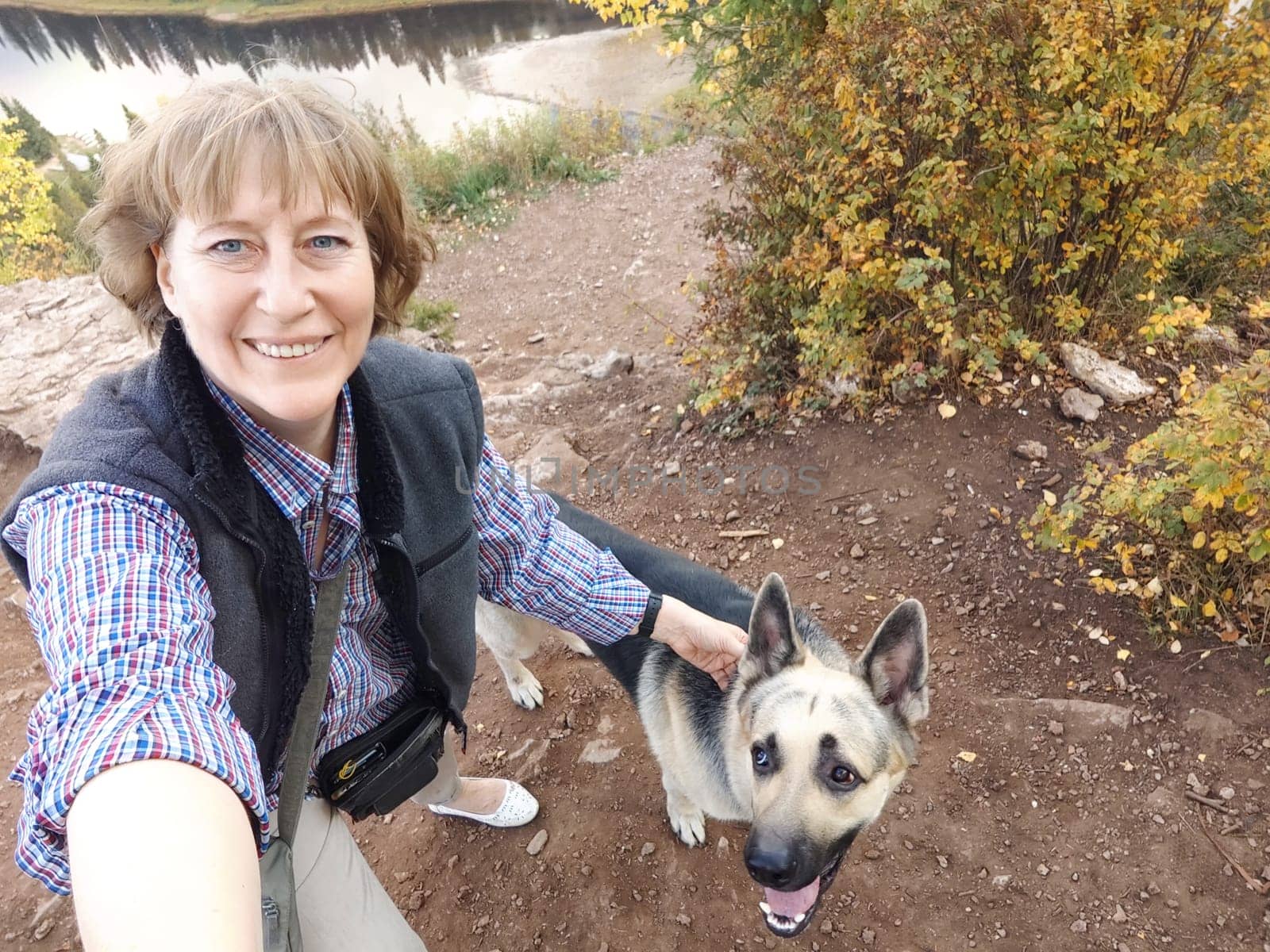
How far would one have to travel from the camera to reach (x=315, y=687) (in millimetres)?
1581

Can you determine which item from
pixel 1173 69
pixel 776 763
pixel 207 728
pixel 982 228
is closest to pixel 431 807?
pixel 776 763

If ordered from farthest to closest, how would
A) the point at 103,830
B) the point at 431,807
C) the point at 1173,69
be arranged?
the point at 1173,69
the point at 431,807
the point at 103,830

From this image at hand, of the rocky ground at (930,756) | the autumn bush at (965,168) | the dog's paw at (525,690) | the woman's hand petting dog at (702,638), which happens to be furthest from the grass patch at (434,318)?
the woman's hand petting dog at (702,638)

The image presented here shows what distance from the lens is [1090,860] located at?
2.56m

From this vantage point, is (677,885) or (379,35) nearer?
(677,885)

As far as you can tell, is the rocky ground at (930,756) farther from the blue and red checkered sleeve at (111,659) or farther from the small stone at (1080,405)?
the blue and red checkered sleeve at (111,659)

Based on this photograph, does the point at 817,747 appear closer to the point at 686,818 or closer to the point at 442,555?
the point at 686,818

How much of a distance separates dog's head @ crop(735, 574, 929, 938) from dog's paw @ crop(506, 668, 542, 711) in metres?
1.63

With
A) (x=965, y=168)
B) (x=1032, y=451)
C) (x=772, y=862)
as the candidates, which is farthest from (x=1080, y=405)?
(x=772, y=862)

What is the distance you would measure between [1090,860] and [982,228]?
3.08 m

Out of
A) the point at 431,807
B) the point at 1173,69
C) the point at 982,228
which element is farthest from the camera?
the point at 982,228

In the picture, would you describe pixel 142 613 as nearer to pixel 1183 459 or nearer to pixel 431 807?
pixel 431 807

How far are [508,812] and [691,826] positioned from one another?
0.82 m

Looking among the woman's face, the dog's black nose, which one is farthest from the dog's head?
the woman's face
